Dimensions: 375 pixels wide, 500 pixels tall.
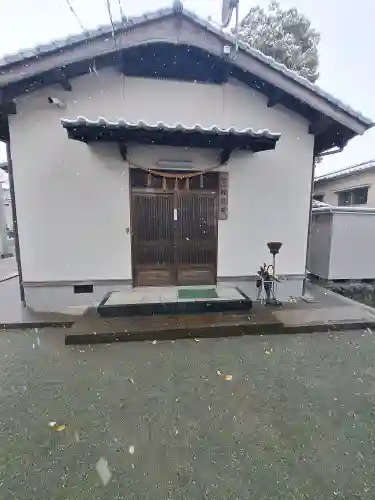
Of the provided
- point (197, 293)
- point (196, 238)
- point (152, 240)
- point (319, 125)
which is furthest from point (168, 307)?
point (319, 125)

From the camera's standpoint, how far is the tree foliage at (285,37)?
32.7 feet

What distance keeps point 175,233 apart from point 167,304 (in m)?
1.38

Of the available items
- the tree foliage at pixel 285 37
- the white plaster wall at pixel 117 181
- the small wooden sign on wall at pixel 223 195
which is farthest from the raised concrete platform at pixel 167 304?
the tree foliage at pixel 285 37

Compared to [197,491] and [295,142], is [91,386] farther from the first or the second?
[295,142]

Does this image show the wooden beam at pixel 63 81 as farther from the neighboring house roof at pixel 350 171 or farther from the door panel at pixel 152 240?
the neighboring house roof at pixel 350 171

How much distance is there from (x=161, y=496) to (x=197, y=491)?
225mm

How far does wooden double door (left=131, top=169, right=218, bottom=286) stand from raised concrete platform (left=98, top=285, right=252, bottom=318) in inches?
18.1

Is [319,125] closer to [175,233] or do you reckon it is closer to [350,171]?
[175,233]

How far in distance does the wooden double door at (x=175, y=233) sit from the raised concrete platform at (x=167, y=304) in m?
0.46

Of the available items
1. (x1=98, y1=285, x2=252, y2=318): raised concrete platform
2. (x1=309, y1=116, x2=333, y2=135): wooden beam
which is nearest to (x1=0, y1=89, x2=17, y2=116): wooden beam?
(x1=98, y1=285, x2=252, y2=318): raised concrete platform

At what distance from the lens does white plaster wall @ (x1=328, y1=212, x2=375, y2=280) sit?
6.83m

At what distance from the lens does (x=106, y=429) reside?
7.39 ft

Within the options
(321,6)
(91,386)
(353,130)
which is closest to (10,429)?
(91,386)

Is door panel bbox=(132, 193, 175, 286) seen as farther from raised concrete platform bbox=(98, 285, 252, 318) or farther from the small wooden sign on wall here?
the small wooden sign on wall
